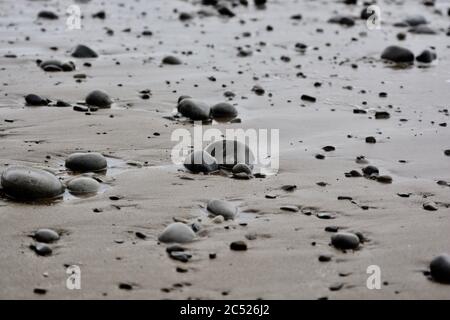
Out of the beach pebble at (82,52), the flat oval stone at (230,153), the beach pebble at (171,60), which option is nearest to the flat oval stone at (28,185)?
the flat oval stone at (230,153)

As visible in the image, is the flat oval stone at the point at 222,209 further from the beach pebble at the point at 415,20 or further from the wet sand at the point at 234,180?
the beach pebble at the point at 415,20

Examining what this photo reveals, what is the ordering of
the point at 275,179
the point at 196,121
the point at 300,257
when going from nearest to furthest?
1. the point at 300,257
2. the point at 275,179
3. the point at 196,121

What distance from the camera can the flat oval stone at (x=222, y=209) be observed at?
432 centimetres

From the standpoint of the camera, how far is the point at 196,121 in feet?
20.9

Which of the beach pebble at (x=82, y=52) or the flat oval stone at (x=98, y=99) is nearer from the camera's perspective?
the flat oval stone at (x=98, y=99)

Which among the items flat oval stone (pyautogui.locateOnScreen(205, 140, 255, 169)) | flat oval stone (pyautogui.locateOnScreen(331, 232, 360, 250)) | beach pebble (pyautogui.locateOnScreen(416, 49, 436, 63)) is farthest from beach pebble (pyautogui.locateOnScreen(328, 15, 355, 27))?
flat oval stone (pyautogui.locateOnScreen(331, 232, 360, 250))

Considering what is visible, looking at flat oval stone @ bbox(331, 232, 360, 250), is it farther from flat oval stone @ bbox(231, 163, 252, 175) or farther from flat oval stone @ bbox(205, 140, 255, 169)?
flat oval stone @ bbox(205, 140, 255, 169)

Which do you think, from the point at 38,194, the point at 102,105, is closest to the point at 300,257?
the point at 38,194

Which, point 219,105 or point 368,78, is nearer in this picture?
point 219,105

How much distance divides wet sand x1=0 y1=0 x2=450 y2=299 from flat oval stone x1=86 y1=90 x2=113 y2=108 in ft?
0.61

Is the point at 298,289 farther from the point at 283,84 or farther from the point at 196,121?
the point at 283,84

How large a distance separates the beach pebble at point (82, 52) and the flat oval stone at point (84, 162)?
386 centimetres

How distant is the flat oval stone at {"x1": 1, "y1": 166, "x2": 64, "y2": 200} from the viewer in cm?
445

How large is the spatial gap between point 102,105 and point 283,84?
2058mm
